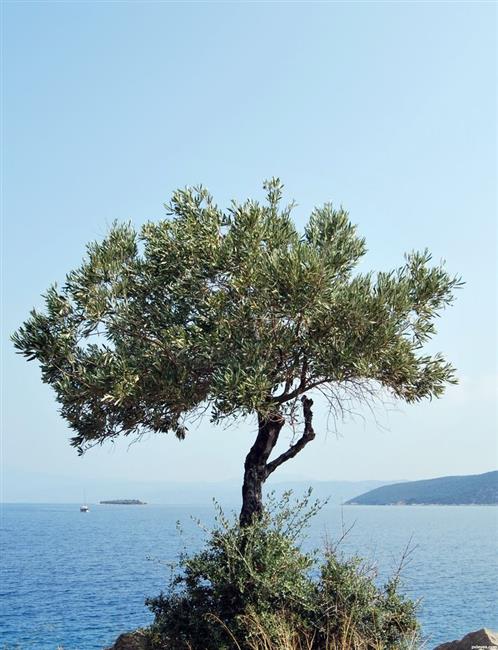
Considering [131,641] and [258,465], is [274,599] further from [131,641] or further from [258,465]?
[131,641]

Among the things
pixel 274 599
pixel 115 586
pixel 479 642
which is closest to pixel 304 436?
pixel 274 599

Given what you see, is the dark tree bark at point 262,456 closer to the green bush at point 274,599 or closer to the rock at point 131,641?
the green bush at point 274,599

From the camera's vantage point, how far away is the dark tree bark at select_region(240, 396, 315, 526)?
16.3 m

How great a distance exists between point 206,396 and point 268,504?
108 inches

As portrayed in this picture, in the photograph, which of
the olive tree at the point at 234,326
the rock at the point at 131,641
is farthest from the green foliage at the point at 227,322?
the rock at the point at 131,641

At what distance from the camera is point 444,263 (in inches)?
684

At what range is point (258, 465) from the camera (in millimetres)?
16797

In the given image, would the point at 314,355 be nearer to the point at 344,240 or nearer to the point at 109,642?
the point at 344,240

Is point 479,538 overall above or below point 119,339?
below

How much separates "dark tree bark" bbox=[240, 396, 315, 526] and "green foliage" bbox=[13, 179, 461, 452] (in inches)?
25.1

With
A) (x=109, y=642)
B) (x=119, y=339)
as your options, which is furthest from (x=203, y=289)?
(x=109, y=642)

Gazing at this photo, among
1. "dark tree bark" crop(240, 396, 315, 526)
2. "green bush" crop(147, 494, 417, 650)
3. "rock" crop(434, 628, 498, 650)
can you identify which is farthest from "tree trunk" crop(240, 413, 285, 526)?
"rock" crop(434, 628, 498, 650)

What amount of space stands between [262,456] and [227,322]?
11.7ft

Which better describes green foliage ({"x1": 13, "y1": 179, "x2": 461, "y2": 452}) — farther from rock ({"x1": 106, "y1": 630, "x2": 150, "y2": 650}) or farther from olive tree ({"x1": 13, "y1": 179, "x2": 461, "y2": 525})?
rock ({"x1": 106, "y1": 630, "x2": 150, "y2": 650})
